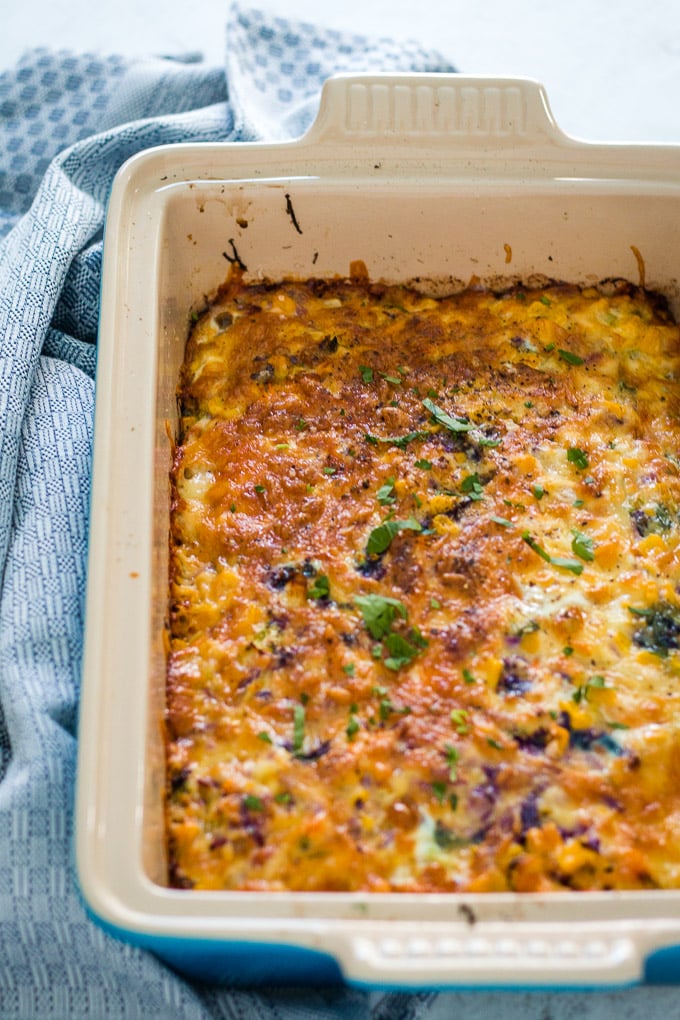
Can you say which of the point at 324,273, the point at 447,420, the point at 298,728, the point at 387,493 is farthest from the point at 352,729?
the point at 324,273

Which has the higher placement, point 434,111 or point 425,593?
point 434,111

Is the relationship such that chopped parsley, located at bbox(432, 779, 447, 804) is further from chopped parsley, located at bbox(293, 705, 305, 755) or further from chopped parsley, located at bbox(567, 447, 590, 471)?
chopped parsley, located at bbox(567, 447, 590, 471)

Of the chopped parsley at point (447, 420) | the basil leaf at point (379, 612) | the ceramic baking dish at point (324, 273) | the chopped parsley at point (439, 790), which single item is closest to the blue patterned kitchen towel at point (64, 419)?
the ceramic baking dish at point (324, 273)

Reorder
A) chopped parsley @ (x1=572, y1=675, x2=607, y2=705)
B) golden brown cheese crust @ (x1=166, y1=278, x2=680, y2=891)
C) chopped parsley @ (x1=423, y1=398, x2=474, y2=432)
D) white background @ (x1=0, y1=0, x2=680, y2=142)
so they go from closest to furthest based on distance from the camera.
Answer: golden brown cheese crust @ (x1=166, y1=278, x2=680, y2=891) < chopped parsley @ (x1=572, y1=675, x2=607, y2=705) < chopped parsley @ (x1=423, y1=398, x2=474, y2=432) < white background @ (x1=0, y1=0, x2=680, y2=142)

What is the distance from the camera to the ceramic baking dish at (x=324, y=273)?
1492 millimetres

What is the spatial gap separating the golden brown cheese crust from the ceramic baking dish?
0.10 metres

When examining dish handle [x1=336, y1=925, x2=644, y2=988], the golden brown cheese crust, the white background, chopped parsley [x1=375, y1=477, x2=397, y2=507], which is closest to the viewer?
dish handle [x1=336, y1=925, x2=644, y2=988]

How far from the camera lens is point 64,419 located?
2439mm

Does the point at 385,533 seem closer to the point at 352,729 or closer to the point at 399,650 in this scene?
the point at 399,650

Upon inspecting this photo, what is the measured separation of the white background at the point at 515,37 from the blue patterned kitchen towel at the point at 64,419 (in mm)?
616

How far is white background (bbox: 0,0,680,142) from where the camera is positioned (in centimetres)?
374

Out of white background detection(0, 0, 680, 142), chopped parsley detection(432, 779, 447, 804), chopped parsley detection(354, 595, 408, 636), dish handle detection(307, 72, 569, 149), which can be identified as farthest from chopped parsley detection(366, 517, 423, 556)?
white background detection(0, 0, 680, 142)

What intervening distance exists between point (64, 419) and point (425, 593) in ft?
3.29

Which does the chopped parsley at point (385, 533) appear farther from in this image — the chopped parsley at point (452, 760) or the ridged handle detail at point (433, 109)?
the ridged handle detail at point (433, 109)
